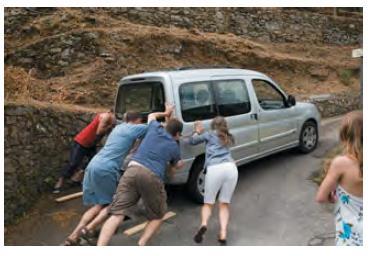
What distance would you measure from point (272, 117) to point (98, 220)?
363 centimetres

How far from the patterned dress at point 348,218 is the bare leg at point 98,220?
2885mm

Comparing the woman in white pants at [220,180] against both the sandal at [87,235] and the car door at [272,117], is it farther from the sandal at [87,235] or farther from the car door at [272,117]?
the car door at [272,117]

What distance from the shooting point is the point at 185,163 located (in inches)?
212

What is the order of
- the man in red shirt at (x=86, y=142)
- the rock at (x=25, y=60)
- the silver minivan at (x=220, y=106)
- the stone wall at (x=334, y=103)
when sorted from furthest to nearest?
the stone wall at (x=334, y=103), the rock at (x=25, y=60), the man in red shirt at (x=86, y=142), the silver minivan at (x=220, y=106)

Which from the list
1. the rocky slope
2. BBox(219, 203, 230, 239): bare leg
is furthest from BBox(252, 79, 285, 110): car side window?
the rocky slope

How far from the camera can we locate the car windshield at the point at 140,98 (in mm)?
5531

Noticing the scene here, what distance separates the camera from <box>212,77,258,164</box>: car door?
5953 mm

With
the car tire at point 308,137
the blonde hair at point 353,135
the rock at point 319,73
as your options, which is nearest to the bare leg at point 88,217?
the blonde hair at point 353,135

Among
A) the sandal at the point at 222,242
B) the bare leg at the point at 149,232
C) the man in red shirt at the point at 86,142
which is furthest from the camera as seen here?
the man in red shirt at the point at 86,142

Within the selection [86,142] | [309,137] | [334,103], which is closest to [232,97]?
[86,142]

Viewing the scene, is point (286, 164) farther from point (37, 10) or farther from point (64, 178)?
point (37, 10)

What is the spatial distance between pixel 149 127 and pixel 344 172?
2505mm

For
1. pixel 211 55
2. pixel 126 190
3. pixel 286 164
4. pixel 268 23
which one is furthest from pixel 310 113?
pixel 268 23

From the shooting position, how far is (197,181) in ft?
18.5
